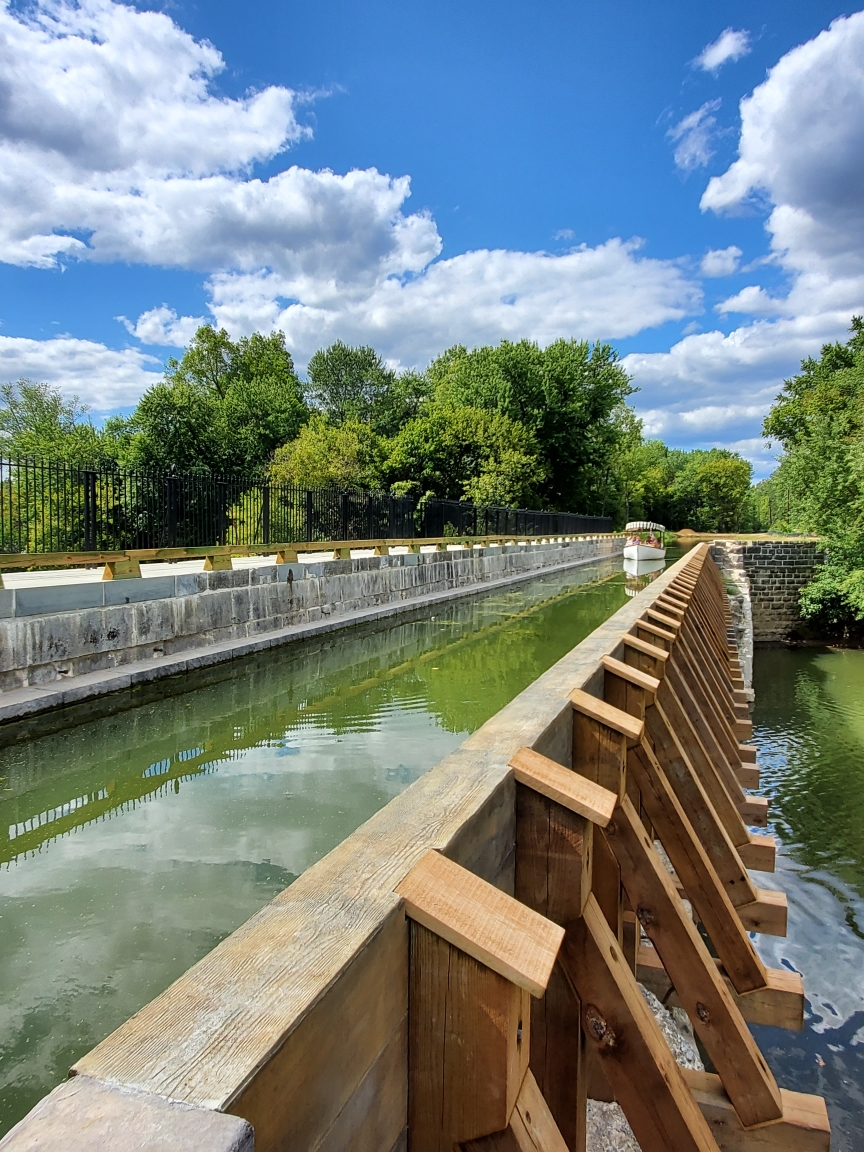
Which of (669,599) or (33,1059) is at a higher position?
(669,599)

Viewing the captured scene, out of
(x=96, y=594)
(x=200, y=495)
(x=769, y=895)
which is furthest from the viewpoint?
(x=200, y=495)

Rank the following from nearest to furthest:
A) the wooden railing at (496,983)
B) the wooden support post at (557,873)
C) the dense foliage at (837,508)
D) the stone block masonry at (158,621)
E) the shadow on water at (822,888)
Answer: the wooden railing at (496,983), the wooden support post at (557,873), the shadow on water at (822,888), the stone block masonry at (158,621), the dense foliage at (837,508)

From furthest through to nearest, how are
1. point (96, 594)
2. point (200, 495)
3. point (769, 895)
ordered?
point (200, 495)
point (96, 594)
point (769, 895)

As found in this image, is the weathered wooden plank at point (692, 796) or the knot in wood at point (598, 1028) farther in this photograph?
the weathered wooden plank at point (692, 796)

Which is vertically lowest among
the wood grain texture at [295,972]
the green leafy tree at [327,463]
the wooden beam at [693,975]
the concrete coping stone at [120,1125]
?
the wooden beam at [693,975]

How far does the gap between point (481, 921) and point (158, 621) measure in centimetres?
800

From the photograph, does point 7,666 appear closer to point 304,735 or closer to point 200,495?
point 304,735

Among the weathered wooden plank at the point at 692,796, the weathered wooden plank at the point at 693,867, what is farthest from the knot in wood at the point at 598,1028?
the weathered wooden plank at the point at 692,796

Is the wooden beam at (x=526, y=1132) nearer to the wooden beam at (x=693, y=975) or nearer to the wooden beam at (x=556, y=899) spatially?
the wooden beam at (x=556, y=899)

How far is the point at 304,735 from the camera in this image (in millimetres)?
6441

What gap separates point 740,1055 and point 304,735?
4221mm

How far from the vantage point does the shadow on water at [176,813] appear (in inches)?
112

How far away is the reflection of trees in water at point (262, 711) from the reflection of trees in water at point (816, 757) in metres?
4.39

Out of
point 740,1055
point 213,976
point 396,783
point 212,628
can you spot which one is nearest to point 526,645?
point 212,628
